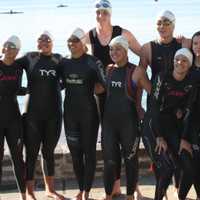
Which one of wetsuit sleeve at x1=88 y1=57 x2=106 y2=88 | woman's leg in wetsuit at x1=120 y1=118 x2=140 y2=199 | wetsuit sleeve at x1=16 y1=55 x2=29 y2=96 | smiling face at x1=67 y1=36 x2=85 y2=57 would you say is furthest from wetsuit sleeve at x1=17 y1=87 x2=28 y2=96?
woman's leg in wetsuit at x1=120 y1=118 x2=140 y2=199

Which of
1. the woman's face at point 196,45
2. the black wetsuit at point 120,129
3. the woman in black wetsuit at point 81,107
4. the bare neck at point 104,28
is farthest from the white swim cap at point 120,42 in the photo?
the woman's face at point 196,45

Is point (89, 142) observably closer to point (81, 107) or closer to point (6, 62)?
point (81, 107)

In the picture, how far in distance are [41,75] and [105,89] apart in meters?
0.74

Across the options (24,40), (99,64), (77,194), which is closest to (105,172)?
(77,194)

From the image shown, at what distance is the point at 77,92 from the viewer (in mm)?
6648

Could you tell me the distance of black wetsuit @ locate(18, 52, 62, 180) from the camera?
6738mm

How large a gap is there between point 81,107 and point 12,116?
0.76m

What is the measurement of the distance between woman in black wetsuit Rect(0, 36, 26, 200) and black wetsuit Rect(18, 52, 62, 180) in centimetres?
17

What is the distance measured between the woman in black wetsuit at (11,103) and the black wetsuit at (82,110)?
21.4 inches

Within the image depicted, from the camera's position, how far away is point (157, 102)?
6.21 m

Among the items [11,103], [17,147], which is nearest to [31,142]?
[17,147]

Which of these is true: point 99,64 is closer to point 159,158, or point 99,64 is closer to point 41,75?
point 41,75

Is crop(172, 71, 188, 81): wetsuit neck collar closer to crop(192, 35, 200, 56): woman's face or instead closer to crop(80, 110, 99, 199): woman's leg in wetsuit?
crop(192, 35, 200, 56): woman's face

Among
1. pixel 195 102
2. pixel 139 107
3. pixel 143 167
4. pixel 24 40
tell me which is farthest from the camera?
pixel 24 40
